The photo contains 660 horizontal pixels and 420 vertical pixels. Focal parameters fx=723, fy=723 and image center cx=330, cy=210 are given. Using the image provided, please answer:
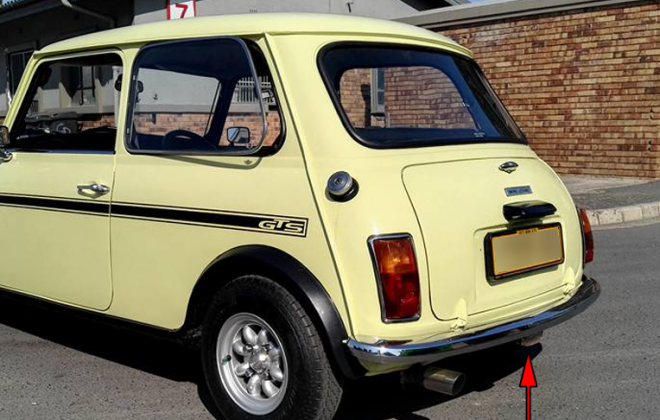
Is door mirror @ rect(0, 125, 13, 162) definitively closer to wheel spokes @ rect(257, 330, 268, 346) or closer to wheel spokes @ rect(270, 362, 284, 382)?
wheel spokes @ rect(257, 330, 268, 346)

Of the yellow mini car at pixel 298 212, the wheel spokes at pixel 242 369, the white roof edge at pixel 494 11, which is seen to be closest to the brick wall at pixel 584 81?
the white roof edge at pixel 494 11

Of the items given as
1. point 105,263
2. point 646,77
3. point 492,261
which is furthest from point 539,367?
point 646,77

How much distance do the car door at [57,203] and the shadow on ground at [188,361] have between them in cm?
17

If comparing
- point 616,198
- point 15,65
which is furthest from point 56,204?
point 15,65

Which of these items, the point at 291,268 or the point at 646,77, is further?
the point at 646,77

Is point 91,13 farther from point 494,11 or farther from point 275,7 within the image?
point 494,11

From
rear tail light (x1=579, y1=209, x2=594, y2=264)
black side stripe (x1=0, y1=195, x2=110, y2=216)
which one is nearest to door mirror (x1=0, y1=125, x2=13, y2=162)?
black side stripe (x1=0, y1=195, x2=110, y2=216)

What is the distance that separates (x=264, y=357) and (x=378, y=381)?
39.4 inches

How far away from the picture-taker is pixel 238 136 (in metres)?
3.88

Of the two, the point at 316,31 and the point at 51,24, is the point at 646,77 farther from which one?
the point at 51,24

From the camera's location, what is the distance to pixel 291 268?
118 inches

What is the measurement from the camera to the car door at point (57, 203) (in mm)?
3814

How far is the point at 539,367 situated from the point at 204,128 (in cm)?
234

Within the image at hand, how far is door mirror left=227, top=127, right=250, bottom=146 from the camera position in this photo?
12.4 feet
